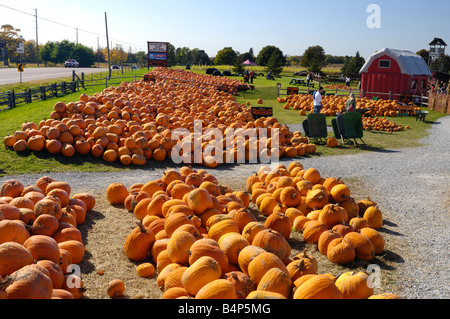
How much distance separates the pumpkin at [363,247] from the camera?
4578 millimetres

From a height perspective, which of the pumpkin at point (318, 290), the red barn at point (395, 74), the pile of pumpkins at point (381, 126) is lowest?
the pumpkin at point (318, 290)

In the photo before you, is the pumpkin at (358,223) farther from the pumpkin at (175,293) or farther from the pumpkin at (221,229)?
the pumpkin at (175,293)

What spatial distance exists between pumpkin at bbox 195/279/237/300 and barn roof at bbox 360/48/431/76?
28.3 meters

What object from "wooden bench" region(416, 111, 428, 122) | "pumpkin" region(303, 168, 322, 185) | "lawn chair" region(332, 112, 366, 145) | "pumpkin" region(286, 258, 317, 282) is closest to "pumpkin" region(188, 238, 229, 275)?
"pumpkin" region(286, 258, 317, 282)

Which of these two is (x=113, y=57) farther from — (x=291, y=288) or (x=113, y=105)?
(x=291, y=288)

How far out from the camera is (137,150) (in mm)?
9391

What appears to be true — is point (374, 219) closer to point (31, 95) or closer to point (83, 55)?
point (31, 95)

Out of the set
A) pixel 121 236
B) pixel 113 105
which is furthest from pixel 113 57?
pixel 121 236

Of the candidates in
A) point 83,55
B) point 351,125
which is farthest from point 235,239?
point 83,55

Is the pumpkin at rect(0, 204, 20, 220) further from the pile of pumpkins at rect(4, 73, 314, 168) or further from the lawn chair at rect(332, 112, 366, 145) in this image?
the lawn chair at rect(332, 112, 366, 145)

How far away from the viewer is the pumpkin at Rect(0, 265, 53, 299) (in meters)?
2.73

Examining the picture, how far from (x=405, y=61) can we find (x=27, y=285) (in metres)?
29.8

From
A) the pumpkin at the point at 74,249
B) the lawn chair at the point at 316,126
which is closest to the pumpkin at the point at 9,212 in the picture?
the pumpkin at the point at 74,249

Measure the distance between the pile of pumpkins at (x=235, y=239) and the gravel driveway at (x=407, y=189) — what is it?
1.95 feet
